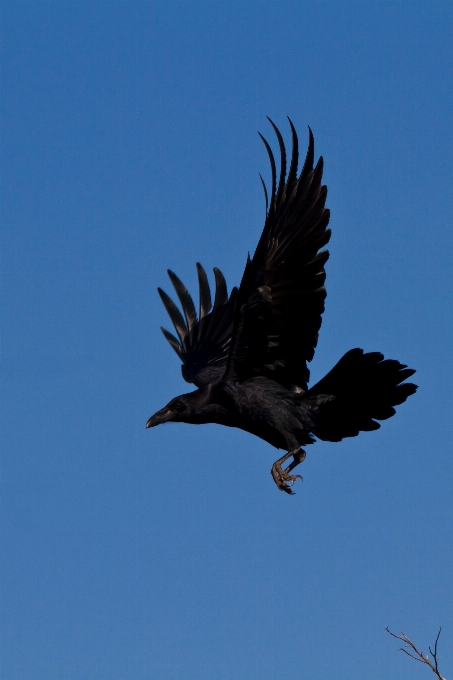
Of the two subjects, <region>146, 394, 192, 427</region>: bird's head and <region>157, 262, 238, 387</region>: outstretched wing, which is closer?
<region>146, 394, 192, 427</region>: bird's head

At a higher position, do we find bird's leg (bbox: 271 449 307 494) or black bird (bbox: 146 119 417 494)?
black bird (bbox: 146 119 417 494)

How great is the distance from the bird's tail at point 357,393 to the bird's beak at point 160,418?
53.9 inches

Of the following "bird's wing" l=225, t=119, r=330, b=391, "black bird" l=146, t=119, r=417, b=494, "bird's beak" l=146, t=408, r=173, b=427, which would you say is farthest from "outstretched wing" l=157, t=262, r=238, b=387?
"bird's wing" l=225, t=119, r=330, b=391

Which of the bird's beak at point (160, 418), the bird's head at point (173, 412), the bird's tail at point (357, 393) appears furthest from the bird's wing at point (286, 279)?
the bird's beak at point (160, 418)

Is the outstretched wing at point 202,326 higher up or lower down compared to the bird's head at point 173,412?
higher up

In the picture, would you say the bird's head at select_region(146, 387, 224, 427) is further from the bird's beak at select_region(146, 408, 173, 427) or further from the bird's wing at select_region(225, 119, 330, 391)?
the bird's wing at select_region(225, 119, 330, 391)

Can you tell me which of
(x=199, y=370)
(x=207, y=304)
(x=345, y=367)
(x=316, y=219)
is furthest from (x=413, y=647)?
(x=207, y=304)

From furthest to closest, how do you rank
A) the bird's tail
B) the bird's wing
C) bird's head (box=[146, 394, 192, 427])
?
1. bird's head (box=[146, 394, 192, 427])
2. the bird's tail
3. the bird's wing

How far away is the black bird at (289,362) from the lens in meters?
8.16

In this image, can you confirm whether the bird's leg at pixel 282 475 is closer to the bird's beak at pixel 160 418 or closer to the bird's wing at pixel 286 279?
the bird's wing at pixel 286 279

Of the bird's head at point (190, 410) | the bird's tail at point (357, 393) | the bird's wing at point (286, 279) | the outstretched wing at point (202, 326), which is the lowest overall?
the bird's tail at point (357, 393)

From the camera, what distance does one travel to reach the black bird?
321 inches

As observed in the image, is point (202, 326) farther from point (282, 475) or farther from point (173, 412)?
point (282, 475)

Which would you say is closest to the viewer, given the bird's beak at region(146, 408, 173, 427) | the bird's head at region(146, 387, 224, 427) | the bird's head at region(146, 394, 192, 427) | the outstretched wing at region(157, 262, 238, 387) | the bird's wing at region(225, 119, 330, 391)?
the bird's wing at region(225, 119, 330, 391)
